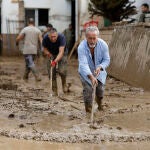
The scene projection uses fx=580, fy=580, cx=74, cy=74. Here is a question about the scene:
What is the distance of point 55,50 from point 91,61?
3614mm

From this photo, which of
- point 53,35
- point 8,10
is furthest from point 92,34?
point 8,10

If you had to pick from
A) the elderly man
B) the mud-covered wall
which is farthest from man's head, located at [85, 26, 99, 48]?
the mud-covered wall

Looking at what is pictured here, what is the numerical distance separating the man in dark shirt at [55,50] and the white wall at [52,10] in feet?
57.8

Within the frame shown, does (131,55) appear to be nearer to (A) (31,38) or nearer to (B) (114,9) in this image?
(A) (31,38)

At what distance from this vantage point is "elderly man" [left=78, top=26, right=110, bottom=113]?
9461mm

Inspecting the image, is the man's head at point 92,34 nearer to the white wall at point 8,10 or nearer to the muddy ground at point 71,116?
the muddy ground at point 71,116

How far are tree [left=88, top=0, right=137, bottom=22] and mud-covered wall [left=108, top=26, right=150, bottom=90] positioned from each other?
10.1 feet

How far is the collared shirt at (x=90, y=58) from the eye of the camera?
31.4 feet

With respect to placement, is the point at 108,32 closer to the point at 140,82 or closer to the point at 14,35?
the point at 140,82

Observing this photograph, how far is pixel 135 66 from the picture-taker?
15.2 meters

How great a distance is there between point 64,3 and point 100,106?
21334mm

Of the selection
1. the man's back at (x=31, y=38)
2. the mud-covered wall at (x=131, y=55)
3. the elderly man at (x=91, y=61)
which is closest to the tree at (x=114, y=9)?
the mud-covered wall at (x=131, y=55)

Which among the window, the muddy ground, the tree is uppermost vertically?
the tree

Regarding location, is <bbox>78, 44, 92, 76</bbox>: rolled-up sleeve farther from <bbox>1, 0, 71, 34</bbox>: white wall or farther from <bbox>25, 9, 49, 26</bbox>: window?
<bbox>25, 9, 49, 26</bbox>: window
